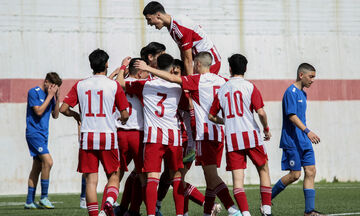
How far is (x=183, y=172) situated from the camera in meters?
8.74

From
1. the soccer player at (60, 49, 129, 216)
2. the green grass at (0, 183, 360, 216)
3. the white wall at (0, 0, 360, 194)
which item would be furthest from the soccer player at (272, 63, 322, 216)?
the white wall at (0, 0, 360, 194)

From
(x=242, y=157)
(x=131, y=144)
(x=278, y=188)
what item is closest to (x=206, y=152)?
(x=242, y=157)

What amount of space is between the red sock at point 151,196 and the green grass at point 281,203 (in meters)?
1.90

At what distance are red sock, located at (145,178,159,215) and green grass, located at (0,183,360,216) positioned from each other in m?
1.90

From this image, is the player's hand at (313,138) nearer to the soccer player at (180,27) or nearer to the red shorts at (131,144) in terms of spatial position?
the soccer player at (180,27)

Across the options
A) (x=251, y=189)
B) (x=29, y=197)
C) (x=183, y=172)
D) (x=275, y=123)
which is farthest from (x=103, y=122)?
(x=275, y=123)

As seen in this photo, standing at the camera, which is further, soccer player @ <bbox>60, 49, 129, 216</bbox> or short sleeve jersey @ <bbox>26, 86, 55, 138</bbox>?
short sleeve jersey @ <bbox>26, 86, 55, 138</bbox>

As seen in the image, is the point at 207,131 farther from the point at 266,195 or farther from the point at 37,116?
the point at 37,116

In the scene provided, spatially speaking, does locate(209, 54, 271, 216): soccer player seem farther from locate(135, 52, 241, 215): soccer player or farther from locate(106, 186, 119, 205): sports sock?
locate(106, 186, 119, 205): sports sock

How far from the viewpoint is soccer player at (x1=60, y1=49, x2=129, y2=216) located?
7727 millimetres

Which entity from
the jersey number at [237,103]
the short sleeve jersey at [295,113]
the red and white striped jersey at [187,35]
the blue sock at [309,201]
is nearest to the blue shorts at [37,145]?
the red and white striped jersey at [187,35]

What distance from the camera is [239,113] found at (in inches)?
313

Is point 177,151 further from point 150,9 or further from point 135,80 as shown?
point 150,9

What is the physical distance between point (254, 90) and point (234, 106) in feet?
1.02
